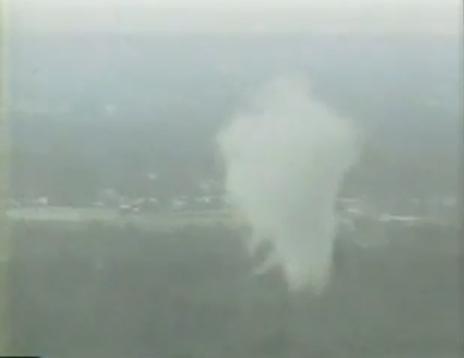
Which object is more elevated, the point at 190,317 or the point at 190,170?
the point at 190,170

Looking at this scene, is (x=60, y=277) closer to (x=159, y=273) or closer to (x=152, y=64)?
Result: (x=159, y=273)

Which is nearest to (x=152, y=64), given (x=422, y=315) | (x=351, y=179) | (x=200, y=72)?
(x=200, y=72)

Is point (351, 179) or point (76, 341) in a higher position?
point (351, 179)

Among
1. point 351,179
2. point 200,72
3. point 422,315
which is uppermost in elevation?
point 200,72

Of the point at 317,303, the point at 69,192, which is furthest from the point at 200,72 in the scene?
the point at 317,303

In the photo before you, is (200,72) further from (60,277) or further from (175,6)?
(60,277)

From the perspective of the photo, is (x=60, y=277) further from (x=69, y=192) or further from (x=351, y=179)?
(x=351, y=179)
